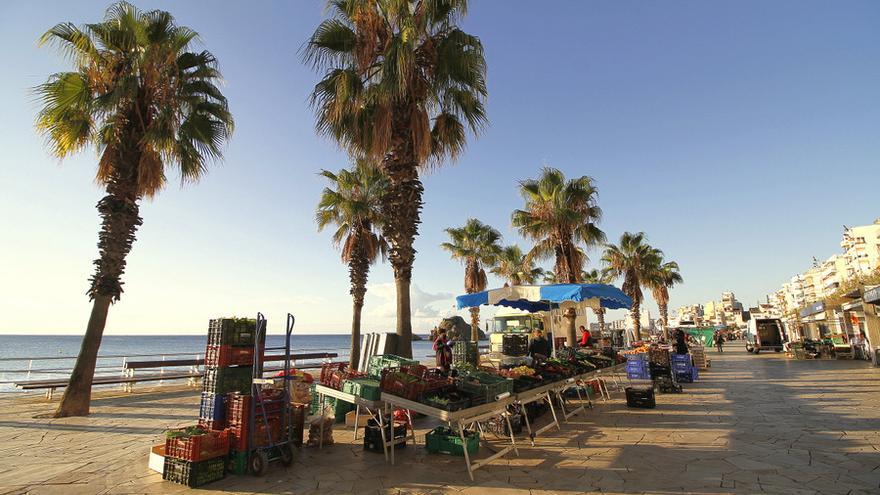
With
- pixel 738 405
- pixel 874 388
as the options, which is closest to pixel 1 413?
pixel 738 405

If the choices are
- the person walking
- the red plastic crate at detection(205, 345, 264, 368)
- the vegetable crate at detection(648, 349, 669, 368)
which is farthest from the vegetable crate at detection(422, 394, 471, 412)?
the vegetable crate at detection(648, 349, 669, 368)

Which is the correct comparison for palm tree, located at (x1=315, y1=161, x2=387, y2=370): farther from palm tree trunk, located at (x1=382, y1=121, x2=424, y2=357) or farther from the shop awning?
the shop awning

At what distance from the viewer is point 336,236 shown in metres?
19.6

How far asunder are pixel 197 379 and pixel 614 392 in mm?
16311

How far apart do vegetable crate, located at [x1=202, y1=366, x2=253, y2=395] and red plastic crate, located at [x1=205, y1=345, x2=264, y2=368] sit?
0.09 metres

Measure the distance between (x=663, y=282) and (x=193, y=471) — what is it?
1645 inches

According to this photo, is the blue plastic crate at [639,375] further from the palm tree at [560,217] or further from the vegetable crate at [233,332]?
the vegetable crate at [233,332]

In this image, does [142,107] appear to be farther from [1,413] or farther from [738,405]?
[738,405]

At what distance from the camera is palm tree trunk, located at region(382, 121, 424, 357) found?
34.4ft

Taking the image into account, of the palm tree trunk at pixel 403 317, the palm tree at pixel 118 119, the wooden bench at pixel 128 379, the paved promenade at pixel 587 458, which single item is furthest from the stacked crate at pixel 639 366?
the palm tree at pixel 118 119

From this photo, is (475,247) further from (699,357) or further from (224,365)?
(224,365)

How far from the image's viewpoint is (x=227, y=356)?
20.0 feet

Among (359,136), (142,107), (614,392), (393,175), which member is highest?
(142,107)

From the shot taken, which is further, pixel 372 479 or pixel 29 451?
pixel 29 451
